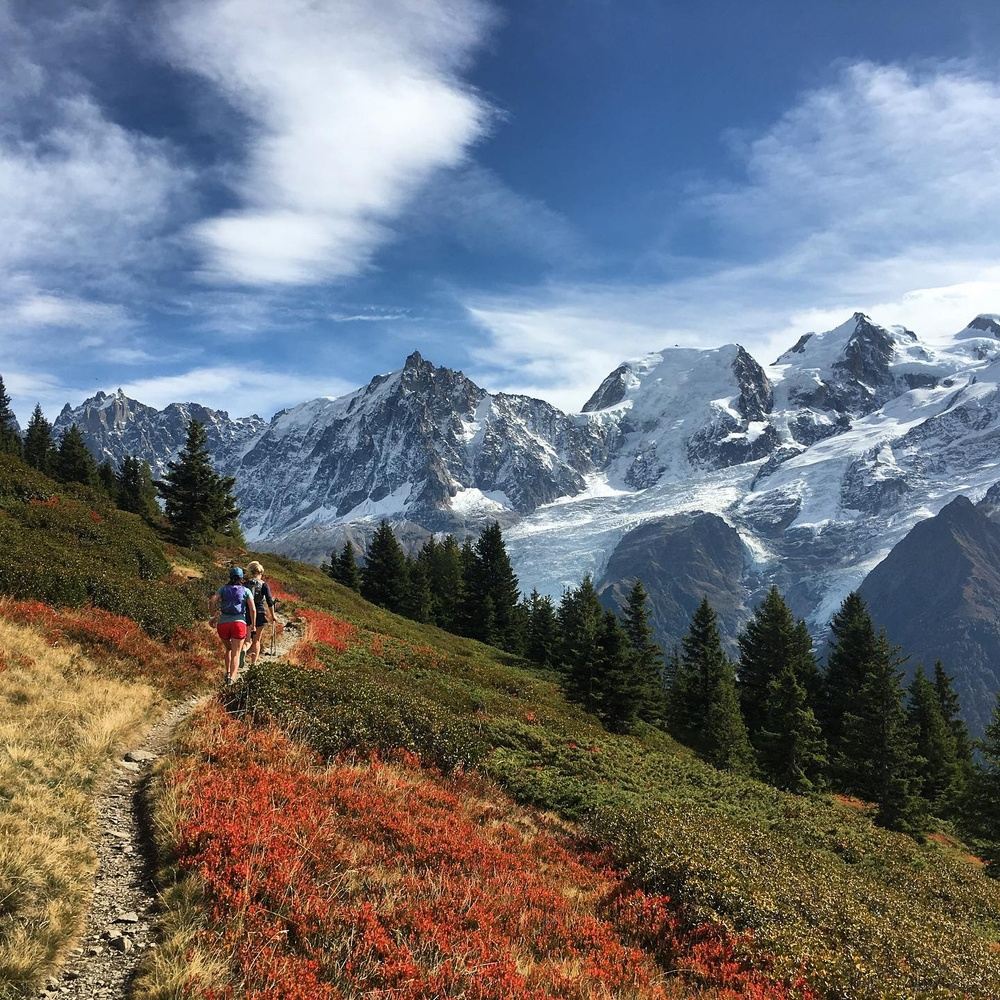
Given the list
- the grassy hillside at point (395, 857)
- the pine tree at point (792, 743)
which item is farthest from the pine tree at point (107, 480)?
the pine tree at point (792, 743)

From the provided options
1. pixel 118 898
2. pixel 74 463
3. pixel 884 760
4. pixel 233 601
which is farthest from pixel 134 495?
pixel 118 898

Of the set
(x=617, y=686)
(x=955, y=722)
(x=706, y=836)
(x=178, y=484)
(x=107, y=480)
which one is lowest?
(x=955, y=722)

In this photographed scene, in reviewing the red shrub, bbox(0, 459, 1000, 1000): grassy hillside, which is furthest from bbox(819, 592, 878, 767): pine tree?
the red shrub

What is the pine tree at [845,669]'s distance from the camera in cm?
4825

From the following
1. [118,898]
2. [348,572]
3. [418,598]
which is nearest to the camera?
[118,898]

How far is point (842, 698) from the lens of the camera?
160 feet

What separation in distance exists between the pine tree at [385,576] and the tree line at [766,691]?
0.52ft

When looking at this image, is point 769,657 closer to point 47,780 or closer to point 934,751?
point 934,751

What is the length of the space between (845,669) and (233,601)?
4979 cm

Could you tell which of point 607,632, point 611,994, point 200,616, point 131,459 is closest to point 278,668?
point 200,616

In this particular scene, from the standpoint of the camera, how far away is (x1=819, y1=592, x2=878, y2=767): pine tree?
48.2 metres

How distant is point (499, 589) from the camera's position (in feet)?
230

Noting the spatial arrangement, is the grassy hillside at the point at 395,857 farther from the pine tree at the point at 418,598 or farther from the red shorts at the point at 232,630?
the pine tree at the point at 418,598

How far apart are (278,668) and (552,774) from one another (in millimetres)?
7573
